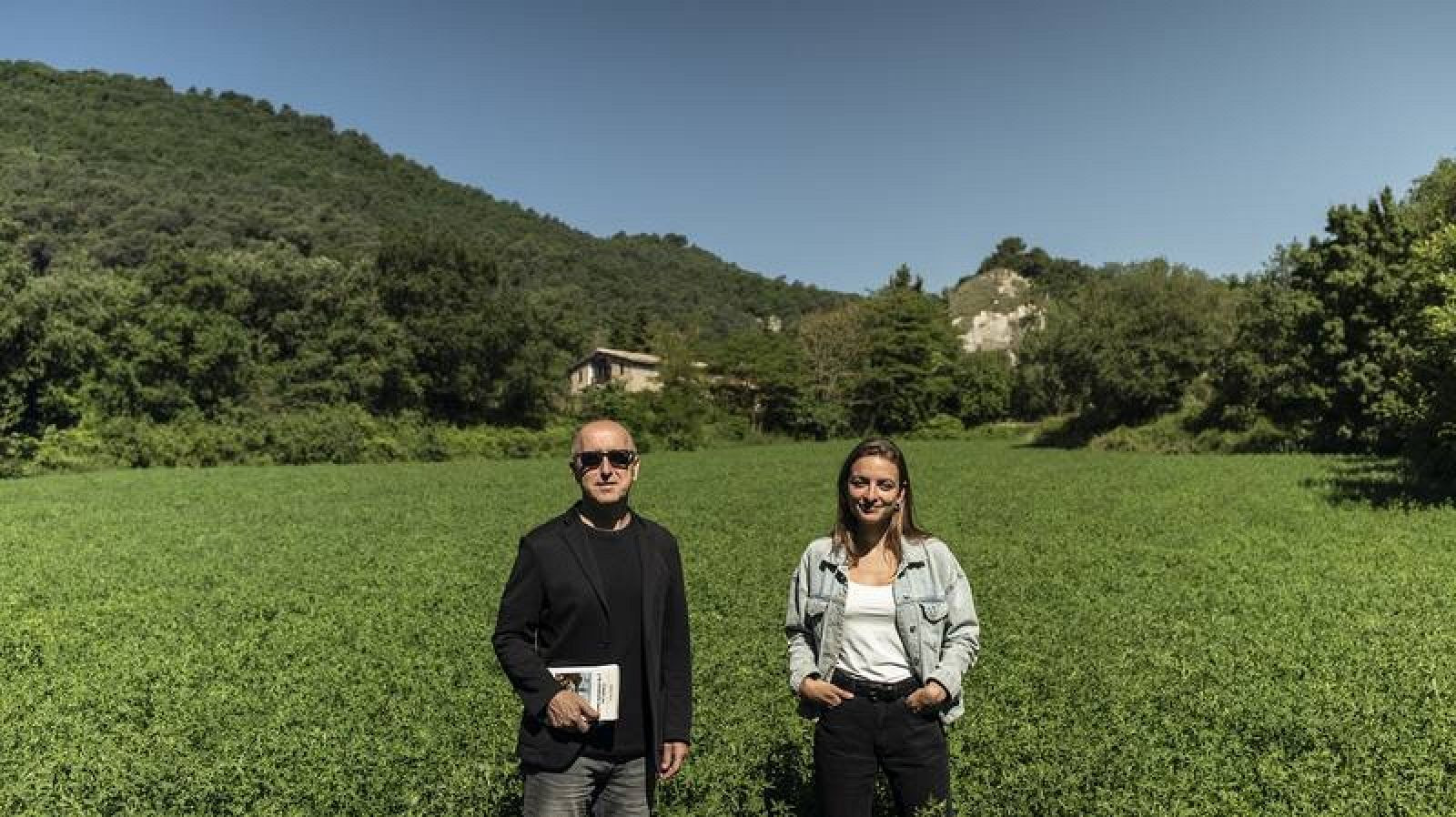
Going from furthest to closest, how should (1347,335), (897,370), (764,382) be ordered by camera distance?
(897,370), (764,382), (1347,335)

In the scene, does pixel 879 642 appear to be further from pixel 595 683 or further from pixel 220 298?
pixel 220 298

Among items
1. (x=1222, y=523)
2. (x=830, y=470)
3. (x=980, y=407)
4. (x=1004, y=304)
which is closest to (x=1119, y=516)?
(x=1222, y=523)

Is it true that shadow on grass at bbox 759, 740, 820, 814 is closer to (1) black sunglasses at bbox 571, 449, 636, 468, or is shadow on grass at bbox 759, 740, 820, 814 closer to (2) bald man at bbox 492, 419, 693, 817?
(2) bald man at bbox 492, 419, 693, 817

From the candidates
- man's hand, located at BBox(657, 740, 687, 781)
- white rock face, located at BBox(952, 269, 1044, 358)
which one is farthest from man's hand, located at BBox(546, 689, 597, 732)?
white rock face, located at BBox(952, 269, 1044, 358)

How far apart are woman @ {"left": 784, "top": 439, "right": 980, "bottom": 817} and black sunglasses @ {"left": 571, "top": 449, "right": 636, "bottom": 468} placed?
848mm

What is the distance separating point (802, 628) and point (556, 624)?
106 centimetres

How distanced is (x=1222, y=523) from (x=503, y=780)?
15551 mm

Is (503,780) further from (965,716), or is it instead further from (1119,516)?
(1119,516)

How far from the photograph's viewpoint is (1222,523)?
16250 millimetres

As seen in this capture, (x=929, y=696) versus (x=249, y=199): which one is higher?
(x=249, y=199)

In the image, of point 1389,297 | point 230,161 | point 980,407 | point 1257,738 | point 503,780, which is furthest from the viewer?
point 230,161

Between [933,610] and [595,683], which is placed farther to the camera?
[933,610]

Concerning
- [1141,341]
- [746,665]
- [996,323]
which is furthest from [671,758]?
[996,323]

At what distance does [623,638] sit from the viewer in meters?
3.05
